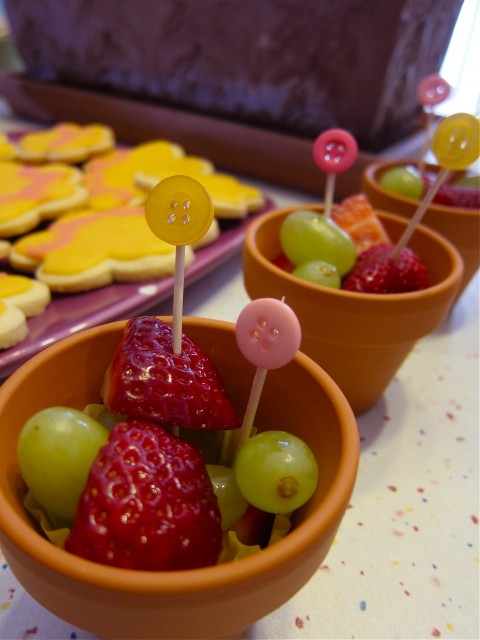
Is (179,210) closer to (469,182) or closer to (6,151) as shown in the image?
(469,182)

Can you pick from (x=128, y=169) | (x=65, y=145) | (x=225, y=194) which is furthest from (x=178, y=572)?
(x=65, y=145)

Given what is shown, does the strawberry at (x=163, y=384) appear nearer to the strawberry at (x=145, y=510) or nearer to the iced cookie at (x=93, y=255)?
the strawberry at (x=145, y=510)

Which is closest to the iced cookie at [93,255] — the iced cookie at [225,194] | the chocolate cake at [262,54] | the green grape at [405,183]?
the iced cookie at [225,194]

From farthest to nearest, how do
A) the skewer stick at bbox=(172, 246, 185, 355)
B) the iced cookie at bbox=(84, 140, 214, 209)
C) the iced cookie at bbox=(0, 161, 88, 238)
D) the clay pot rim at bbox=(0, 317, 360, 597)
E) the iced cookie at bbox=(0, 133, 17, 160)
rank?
1. the iced cookie at bbox=(0, 133, 17, 160)
2. the iced cookie at bbox=(84, 140, 214, 209)
3. the iced cookie at bbox=(0, 161, 88, 238)
4. the skewer stick at bbox=(172, 246, 185, 355)
5. the clay pot rim at bbox=(0, 317, 360, 597)

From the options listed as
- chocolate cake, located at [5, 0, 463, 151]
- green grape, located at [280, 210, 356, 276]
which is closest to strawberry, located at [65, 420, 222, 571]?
green grape, located at [280, 210, 356, 276]

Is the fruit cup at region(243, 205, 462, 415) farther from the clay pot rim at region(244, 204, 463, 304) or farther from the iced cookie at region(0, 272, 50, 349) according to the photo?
the iced cookie at region(0, 272, 50, 349)
